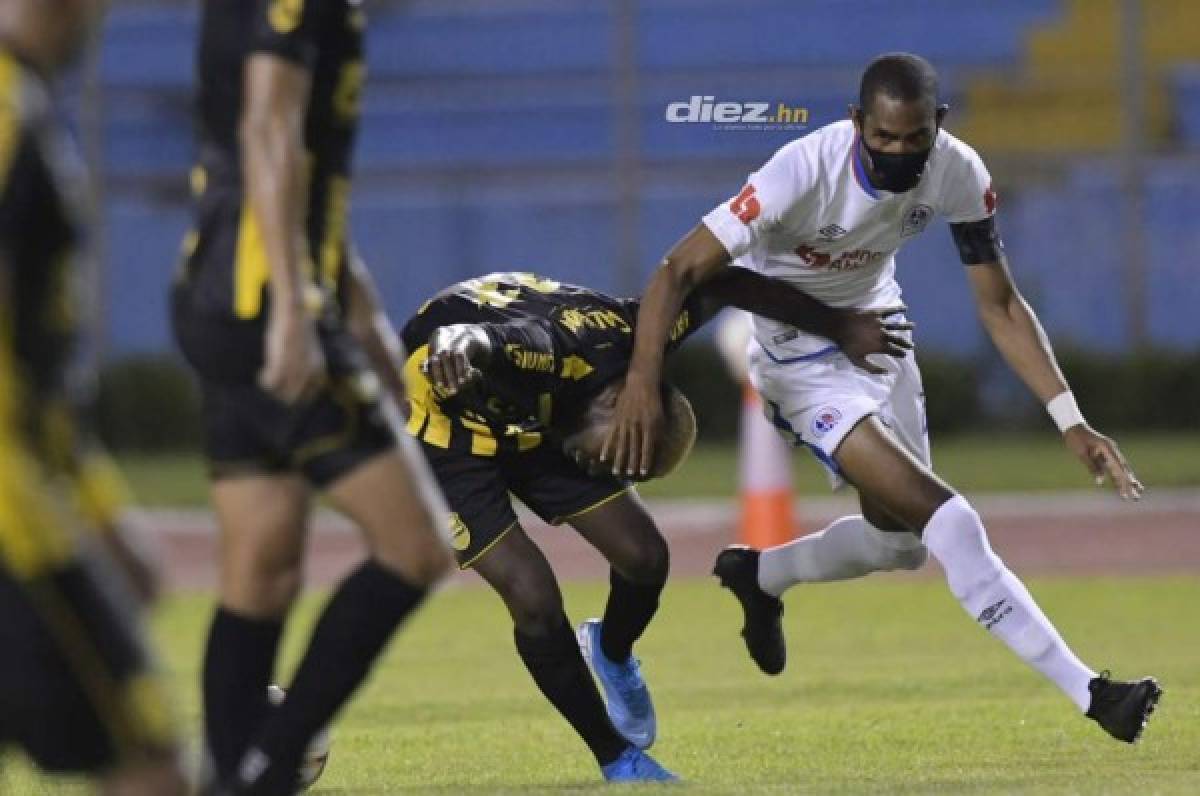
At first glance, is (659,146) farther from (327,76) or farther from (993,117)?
(327,76)

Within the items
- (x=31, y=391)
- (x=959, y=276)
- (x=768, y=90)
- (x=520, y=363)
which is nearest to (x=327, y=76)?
(x=31, y=391)

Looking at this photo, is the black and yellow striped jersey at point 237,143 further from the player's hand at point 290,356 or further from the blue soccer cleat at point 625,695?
the blue soccer cleat at point 625,695

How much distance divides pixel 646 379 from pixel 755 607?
2.14 meters

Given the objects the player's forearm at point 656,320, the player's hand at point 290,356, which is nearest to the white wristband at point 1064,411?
the player's forearm at point 656,320

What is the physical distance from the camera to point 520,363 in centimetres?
809

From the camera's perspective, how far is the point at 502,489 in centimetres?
835

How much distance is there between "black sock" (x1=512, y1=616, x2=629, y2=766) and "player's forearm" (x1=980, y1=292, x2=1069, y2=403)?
1.93 meters

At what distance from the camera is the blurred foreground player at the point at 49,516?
14.0 feet

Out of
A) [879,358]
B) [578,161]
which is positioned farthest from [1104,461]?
[578,161]

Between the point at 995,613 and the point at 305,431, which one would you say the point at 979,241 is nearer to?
the point at 995,613

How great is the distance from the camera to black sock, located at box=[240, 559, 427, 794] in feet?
19.4

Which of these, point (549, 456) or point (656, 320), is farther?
point (549, 456)

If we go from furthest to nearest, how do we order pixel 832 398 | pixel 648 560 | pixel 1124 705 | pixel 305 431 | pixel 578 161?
pixel 578 161
pixel 832 398
pixel 648 560
pixel 1124 705
pixel 305 431

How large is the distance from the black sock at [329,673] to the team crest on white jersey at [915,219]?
3404mm
